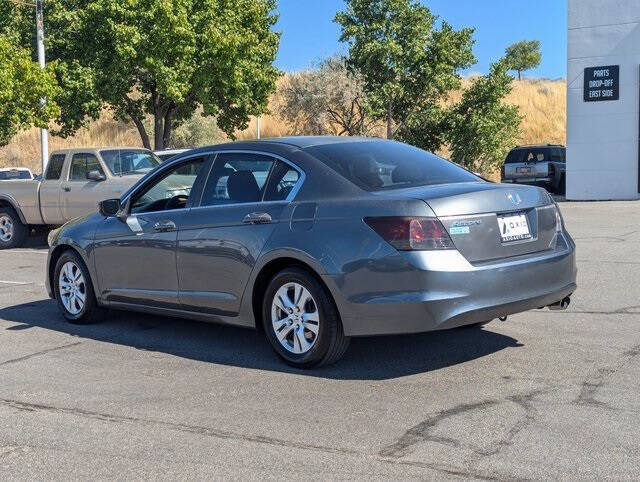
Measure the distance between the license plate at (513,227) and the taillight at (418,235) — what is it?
1.57 ft

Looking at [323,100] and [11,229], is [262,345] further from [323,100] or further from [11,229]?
[323,100]

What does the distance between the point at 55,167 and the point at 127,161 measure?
5.44 ft

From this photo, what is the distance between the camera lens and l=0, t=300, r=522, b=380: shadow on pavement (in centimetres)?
614

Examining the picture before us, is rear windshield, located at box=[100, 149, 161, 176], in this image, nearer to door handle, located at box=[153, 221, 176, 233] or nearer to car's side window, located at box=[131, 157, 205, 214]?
car's side window, located at box=[131, 157, 205, 214]

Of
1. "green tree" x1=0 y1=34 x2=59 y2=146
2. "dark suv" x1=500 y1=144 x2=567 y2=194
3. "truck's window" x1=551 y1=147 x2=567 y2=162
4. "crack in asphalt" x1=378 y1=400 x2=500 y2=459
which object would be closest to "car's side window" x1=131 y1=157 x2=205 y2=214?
"crack in asphalt" x1=378 y1=400 x2=500 y2=459

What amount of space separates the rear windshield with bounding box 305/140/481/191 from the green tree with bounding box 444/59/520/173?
1078 inches

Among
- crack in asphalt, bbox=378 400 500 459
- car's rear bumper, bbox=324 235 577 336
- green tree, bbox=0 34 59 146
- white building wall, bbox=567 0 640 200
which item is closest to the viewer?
crack in asphalt, bbox=378 400 500 459

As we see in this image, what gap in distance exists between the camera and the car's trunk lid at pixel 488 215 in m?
5.57

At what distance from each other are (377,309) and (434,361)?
914mm

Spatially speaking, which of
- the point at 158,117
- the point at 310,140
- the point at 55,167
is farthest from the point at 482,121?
the point at 310,140

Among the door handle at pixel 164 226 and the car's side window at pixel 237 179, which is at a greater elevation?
the car's side window at pixel 237 179

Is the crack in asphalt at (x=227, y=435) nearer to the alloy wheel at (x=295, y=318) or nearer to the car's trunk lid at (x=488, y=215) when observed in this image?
the alloy wheel at (x=295, y=318)

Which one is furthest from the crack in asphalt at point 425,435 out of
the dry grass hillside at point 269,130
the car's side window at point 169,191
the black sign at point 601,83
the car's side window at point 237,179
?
the dry grass hillside at point 269,130

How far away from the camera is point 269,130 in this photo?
2458 inches
